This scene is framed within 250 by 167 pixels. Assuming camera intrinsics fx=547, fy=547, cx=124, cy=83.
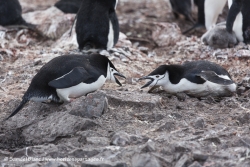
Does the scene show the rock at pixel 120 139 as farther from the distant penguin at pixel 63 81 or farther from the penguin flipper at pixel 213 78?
the penguin flipper at pixel 213 78

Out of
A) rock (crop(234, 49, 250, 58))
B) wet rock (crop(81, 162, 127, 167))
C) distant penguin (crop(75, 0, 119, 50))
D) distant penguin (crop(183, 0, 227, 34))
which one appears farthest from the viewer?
distant penguin (crop(183, 0, 227, 34))

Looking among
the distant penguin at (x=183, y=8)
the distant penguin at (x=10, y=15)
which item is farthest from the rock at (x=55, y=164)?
the distant penguin at (x=183, y=8)

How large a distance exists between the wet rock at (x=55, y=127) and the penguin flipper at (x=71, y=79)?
231mm

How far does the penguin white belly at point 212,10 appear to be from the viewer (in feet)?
27.6

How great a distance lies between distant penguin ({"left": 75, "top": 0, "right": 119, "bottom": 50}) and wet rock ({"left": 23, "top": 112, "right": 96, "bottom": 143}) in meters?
2.43

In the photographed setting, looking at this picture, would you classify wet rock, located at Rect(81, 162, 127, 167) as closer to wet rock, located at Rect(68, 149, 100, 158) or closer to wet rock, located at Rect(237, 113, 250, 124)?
wet rock, located at Rect(68, 149, 100, 158)

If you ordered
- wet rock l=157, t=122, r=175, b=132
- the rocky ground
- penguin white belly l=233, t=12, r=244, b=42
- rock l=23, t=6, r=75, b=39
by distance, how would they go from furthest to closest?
rock l=23, t=6, r=75, b=39, penguin white belly l=233, t=12, r=244, b=42, wet rock l=157, t=122, r=175, b=132, the rocky ground

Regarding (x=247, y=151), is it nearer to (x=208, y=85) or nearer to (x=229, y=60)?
(x=208, y=85)

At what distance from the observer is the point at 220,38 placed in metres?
6.80

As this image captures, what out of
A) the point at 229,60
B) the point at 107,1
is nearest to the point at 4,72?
the point at 107,1

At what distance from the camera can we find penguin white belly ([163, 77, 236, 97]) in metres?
4.79

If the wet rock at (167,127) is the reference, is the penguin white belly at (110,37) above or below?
below

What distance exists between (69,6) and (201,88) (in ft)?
13.6

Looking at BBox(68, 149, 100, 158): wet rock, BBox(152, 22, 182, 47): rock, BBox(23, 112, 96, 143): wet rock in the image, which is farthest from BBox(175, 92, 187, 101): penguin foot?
BBox(152, 22, 182, 47): rock
